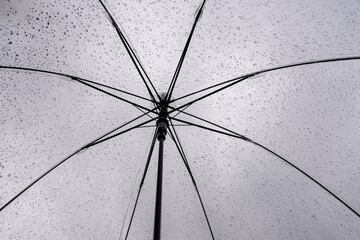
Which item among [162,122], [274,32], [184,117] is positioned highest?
[274,32]

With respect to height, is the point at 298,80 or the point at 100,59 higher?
the point at 100,59

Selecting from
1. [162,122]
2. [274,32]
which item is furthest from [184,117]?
[274,32]

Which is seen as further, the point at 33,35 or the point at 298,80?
the point at 298,80

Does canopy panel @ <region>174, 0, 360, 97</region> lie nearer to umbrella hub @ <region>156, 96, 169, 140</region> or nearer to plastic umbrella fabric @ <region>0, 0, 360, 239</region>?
plastic umbrella fabric @ <region>0, 0, 360, 239</region>

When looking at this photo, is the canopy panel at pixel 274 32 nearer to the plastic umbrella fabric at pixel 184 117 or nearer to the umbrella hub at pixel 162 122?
the plastic umbrella fabric at pixel 184 117

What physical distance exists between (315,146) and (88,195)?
249 cm

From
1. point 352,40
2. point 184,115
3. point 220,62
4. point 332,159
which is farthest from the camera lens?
point 184,115

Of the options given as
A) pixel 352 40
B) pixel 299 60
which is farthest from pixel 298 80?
pixel 352 40

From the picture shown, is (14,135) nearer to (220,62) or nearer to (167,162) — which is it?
(167,162)

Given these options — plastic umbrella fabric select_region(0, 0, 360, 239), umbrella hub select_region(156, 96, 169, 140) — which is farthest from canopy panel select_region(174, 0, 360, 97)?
umbrella hub select_region(156, 96, 169, 140)

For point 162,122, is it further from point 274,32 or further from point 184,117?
point 274,32

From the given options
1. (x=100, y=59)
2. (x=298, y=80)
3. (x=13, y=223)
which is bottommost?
(x=13, y=223)

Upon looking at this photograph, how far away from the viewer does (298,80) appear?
2.51 meters

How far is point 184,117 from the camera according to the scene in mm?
2869
